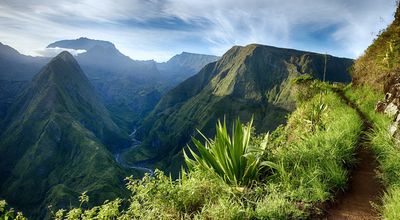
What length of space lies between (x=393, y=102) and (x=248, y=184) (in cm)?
579

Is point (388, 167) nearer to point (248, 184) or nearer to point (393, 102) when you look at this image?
point (248, 184)

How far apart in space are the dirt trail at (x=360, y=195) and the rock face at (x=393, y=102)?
955mm

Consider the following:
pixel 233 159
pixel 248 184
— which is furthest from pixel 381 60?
pixel 248 184

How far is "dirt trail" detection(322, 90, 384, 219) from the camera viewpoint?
5.51 m

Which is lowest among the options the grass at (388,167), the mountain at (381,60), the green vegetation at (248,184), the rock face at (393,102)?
the green vegetation at (248,184)

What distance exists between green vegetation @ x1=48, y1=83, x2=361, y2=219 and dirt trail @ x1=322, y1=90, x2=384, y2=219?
0.20 m

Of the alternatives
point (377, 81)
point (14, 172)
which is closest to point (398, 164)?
point (377, 81)

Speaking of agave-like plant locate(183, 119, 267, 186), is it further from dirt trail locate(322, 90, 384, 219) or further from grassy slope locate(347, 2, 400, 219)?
grassy slope locate(347, 2, 400, 219)

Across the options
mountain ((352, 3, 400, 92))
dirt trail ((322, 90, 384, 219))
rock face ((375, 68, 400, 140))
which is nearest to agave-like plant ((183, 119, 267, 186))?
dirt trail ((322, 90, 384, 219))

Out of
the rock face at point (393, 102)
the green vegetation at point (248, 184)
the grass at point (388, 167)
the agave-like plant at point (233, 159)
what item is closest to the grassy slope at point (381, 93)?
the grass at point (388, 167)

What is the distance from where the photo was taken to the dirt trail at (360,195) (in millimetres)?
5507

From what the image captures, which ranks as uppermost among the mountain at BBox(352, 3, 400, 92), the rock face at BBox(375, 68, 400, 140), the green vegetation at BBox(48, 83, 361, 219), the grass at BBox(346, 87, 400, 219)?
the mountain at BBox(352, 3, 400, 92)

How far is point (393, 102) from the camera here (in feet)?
31.0

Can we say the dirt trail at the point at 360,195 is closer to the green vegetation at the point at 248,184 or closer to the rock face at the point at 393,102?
the green vegetation at the point at 248,184
